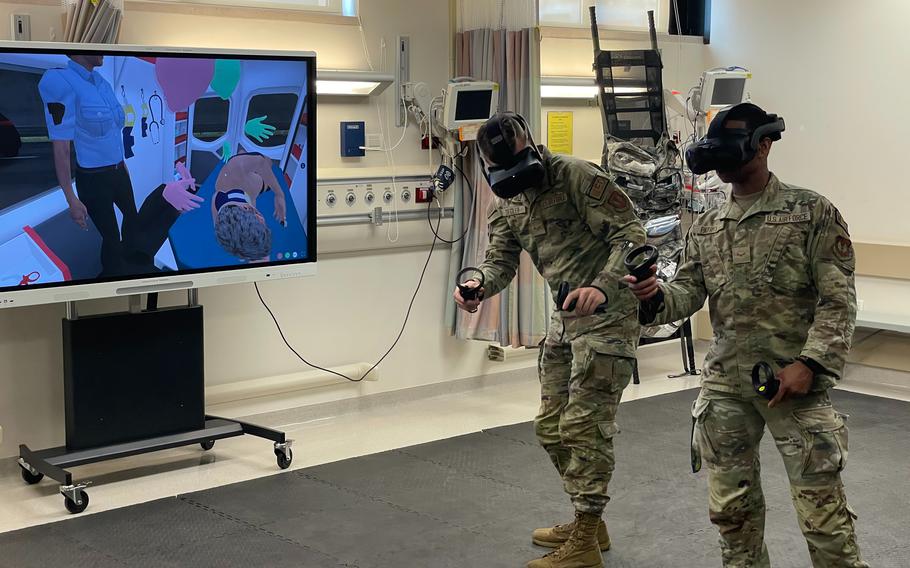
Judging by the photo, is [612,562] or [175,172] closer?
[612,562]

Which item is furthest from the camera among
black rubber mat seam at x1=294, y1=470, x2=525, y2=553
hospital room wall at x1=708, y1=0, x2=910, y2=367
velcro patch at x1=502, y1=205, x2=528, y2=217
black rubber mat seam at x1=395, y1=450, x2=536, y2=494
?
hospital room wall at x1=708, y1=0, x2=910, y2=367

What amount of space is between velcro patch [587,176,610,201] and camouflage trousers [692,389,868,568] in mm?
849

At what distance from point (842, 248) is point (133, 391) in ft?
10.2

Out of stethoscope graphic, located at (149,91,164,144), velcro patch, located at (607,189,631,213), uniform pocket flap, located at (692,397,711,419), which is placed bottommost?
uniform pocket flap, located at (692,397,711,419)

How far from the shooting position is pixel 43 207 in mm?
4207

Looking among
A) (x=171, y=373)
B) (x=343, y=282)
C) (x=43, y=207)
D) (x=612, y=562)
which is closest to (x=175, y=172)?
(x=43, y=207)

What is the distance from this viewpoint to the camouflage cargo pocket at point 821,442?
2.70m

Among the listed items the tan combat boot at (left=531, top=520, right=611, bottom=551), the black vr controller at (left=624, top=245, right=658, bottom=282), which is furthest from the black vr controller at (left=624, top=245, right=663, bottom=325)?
the tan combat boot at (left=531, top=520, right=611, bottom=551)

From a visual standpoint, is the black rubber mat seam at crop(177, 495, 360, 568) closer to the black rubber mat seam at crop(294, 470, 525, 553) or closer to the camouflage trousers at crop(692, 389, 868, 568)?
the black rubber mat seam at crop(294, 470, 525, 553)

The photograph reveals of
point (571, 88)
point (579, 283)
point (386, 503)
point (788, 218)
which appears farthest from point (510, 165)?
point (571, 88)

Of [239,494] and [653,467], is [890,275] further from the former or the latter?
[239,494]

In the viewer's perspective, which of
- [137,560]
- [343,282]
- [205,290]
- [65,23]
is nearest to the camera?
[137,560]

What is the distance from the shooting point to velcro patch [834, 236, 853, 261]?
2738 millimetres

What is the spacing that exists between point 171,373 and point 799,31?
4.59 meters
